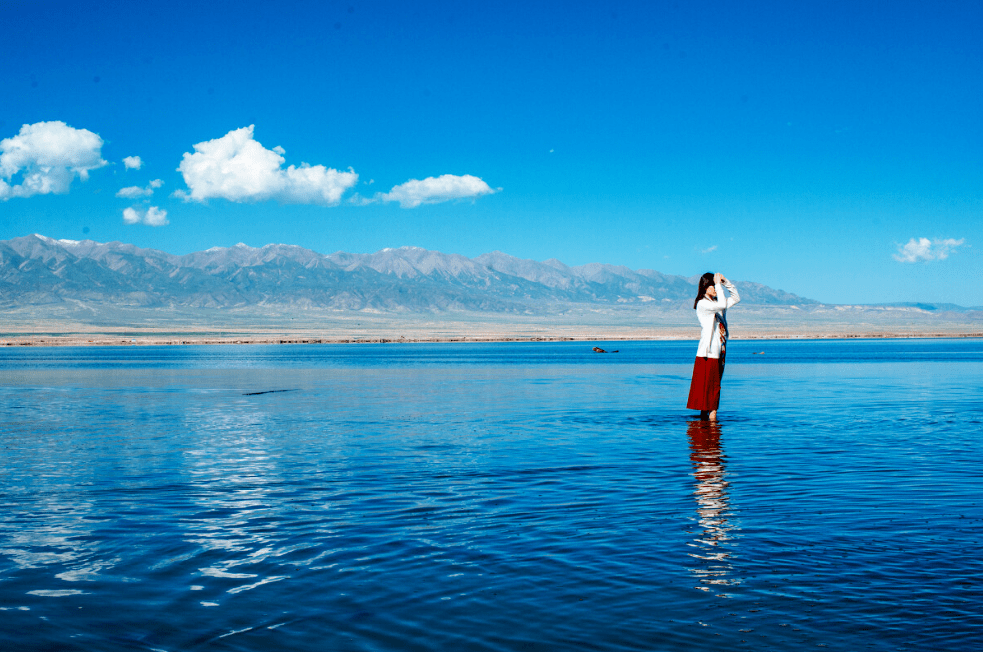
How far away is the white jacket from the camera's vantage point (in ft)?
51.4

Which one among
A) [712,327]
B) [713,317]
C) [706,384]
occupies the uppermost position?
[713,317]

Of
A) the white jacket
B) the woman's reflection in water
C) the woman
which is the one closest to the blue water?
the woman's reflection in water

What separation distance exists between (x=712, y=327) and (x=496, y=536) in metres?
8.63

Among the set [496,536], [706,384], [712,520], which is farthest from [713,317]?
[496,536]

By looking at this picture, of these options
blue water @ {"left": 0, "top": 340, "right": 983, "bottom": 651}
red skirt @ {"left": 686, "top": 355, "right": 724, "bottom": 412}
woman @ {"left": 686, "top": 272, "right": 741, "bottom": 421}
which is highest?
woman @ {"left": 686, "top": 272, "right": 741, "bottom": 421}

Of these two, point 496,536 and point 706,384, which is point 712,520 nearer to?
point 496,536

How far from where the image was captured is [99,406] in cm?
2539

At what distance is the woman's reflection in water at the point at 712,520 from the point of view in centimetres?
704

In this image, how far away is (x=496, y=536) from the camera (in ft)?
28.2

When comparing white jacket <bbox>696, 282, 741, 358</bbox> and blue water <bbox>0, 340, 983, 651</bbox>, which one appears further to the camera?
white jacket <bbox>696, 282, 741, 358</bbox>

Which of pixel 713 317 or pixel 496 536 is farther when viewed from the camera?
pixel 713 317

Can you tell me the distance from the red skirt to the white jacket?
1.22 feet

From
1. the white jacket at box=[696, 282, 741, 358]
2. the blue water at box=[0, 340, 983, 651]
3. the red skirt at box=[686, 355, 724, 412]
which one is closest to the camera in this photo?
the blue water at box=[0, 340, 983, 651]

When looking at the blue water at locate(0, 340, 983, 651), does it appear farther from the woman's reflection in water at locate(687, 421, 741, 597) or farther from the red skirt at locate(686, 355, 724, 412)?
the red skirt at locate(686, 355, 724, 412)
